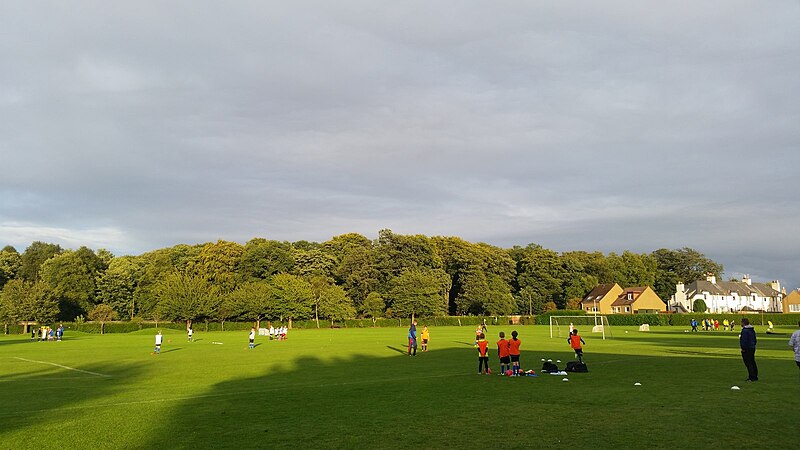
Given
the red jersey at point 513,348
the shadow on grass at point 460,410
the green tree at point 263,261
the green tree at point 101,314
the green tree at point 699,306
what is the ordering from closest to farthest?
the shadow on grass at point 460,410, the red jersey at point 513,348, the green tree at point 101,314, the green tree at point 263,261, the green tree at point 699,306

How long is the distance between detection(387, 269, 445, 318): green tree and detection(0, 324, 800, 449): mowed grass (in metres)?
77.4

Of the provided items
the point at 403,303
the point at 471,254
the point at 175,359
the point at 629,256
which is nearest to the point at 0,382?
the point at 175,359

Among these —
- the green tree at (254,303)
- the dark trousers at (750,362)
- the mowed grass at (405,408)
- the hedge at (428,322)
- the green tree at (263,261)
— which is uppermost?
the green tree at (263,261)

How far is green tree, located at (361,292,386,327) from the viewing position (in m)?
107

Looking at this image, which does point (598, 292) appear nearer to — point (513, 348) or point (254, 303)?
point (254, 303)

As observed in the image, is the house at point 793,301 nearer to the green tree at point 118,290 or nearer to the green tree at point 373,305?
the green tree at point 373,305

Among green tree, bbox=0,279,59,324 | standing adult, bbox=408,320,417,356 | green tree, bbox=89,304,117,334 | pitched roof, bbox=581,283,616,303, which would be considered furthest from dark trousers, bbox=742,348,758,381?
pitched roof, bbox=581,283,616,303

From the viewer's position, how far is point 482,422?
13.9 metres

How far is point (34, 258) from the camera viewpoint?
132875 mm

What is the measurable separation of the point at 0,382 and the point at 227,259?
87.7 meters

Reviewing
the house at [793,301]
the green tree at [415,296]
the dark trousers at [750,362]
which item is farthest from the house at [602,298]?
the dark trousers at [750,362]

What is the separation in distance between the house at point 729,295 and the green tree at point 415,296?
65793 mm

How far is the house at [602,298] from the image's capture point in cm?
13000

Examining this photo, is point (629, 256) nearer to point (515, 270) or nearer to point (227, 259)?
point (515, 270)
